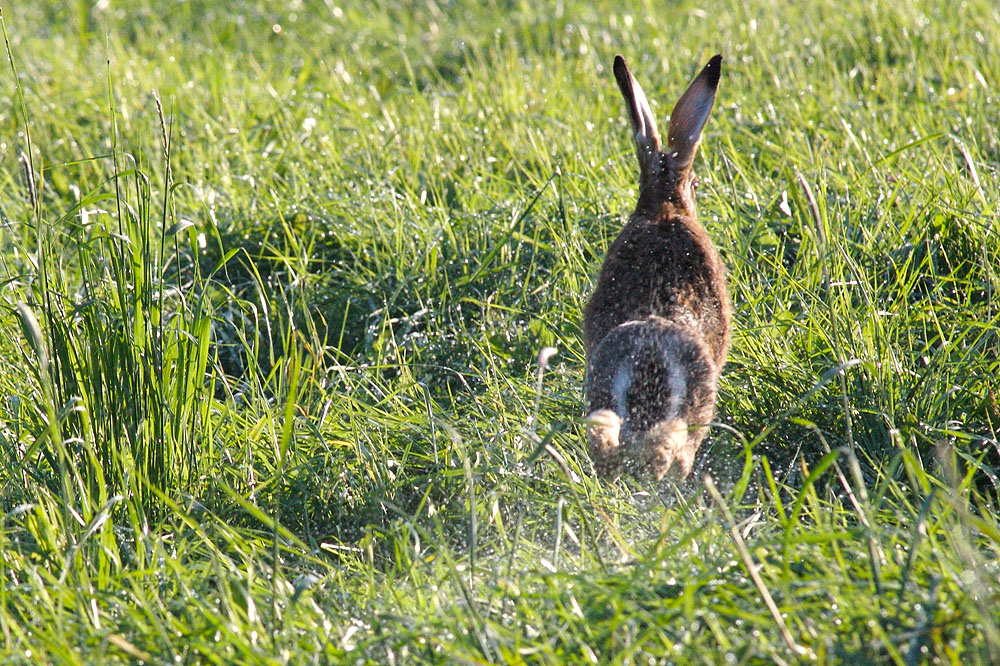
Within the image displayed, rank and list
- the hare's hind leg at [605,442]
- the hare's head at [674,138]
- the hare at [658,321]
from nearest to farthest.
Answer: the hare's hind leg at [605,442] → the hare at [658,321] → the hare's head at [674,138]

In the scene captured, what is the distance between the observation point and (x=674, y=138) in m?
3.64

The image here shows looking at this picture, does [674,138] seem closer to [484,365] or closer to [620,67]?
[620,67]

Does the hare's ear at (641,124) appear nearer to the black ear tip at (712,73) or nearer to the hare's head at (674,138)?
the hare's head at (674,138)

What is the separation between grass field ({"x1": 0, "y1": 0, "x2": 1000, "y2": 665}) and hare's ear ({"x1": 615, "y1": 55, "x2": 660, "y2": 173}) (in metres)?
0.34

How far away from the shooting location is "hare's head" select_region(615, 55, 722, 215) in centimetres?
357

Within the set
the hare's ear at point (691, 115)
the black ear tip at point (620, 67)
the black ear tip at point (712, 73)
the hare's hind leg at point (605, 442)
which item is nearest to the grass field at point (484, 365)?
the hare's hind leg at point (605, 442)

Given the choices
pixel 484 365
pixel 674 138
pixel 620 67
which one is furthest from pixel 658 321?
pixel 620 67

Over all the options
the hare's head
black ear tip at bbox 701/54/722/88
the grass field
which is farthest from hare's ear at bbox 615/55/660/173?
the grass field

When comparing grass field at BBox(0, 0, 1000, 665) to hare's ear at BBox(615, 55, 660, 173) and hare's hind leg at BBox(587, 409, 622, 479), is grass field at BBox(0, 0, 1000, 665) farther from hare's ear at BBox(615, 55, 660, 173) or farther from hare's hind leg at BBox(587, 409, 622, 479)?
hare's ear at BBox(615, 55, 660, 173)

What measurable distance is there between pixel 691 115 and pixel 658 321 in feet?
3.26

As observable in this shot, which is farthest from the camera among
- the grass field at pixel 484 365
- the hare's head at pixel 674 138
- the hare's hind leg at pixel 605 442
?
the hare's head at pixel 674 138

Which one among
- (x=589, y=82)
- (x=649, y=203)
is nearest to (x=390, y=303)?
(x=649, y=203)

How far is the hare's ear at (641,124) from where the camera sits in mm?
3611

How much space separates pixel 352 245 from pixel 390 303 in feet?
1.47
